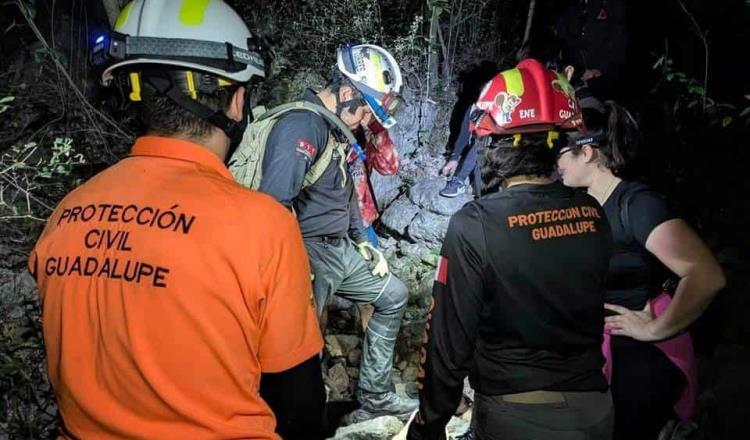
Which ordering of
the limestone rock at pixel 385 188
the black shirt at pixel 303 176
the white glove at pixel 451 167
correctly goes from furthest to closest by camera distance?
the limestone rock at pixel 385 188 → the white glove at pixel 451 167 → the black shirt at pixel 303 176

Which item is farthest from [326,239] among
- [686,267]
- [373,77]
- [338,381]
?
[686,267]

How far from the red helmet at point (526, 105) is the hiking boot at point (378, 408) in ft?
8.96

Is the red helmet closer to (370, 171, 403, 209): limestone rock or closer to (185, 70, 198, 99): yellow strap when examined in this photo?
(185, 70, 198, 99): yellow strap

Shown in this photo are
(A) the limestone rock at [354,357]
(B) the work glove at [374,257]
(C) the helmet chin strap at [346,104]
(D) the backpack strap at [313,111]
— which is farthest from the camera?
(A) the limestone rock at [354,357]

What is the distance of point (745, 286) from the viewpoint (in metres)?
5.24

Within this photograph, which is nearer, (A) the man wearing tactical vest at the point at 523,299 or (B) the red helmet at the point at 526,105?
(A) the man wearing tactical vest at the point at 523,299

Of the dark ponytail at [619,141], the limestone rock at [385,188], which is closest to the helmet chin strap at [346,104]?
the dark ponytail at [619,141]

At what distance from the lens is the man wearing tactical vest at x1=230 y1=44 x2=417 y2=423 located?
336 centimetres

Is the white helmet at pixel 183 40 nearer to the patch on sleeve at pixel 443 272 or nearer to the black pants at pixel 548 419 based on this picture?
the patch on sleeve at pixel 443 272

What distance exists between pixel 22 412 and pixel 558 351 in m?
4.09

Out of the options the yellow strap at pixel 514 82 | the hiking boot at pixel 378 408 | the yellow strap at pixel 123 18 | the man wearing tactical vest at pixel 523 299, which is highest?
the yellow strap at pixel 123 18

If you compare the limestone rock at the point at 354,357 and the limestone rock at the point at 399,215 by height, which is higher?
the limestone rock at the point at 399,215

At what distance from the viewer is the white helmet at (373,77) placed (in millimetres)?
3834

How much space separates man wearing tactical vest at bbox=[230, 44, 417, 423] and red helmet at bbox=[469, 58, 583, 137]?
1362 millimetres
